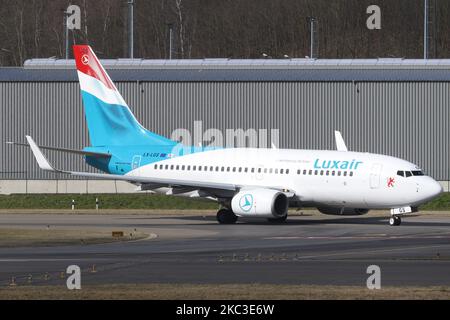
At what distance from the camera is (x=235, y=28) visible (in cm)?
14762

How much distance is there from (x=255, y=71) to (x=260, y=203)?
33239 millimetres

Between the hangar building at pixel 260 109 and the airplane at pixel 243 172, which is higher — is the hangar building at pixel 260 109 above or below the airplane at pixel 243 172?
above

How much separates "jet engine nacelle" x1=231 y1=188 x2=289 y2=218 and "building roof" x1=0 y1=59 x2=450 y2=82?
28823 mm

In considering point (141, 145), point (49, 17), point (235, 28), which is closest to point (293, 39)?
point (235, 28)

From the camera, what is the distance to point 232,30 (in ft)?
484

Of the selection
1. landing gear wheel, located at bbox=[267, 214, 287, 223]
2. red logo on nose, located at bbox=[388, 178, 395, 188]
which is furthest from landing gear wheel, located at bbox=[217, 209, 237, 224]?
red logo on nose, located at bbox=[388, 178, 395, 188]

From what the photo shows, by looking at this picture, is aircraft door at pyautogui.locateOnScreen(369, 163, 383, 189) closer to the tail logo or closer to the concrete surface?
the concrete surface

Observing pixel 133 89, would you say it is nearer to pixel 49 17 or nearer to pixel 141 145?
pixel 141 145

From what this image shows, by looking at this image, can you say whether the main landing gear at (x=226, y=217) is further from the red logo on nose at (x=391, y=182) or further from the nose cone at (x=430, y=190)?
the nose cone at (x=430, y=190)

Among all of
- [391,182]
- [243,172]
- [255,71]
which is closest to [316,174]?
[391,182]

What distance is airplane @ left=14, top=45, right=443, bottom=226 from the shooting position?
2259 inches

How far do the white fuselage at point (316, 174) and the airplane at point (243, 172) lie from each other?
45 mm

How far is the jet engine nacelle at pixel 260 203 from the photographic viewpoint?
2292 inches

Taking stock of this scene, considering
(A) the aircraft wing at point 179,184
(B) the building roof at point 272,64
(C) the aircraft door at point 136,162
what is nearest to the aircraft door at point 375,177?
(A) the aircraft wing at point 179,184
